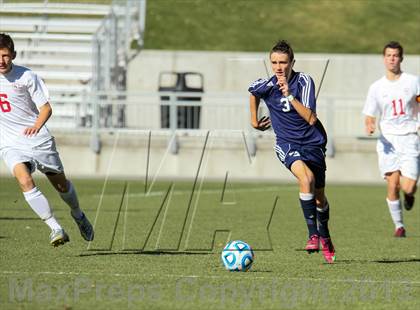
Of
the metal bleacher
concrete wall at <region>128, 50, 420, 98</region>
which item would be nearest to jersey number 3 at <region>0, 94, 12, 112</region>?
the metal bleacher

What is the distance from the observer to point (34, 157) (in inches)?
421

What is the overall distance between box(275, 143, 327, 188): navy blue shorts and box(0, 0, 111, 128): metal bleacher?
20297 mm

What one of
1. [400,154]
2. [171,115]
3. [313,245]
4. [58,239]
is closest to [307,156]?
[313,245]

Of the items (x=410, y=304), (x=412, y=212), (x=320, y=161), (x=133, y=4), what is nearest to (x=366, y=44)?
(x=133, y=4)

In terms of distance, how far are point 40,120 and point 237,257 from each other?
231 centimetres

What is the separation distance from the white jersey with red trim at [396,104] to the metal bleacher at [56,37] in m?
17.4

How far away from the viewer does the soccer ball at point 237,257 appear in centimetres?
959

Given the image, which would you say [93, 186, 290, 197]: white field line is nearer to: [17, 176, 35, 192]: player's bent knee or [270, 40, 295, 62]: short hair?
[17, 176, 35, 192]: player's bent knee

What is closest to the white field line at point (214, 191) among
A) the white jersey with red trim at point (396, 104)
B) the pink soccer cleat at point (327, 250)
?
the white jersey with red trim at point (396, 104)

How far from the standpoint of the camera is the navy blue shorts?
34.3 feet

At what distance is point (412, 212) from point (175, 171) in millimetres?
9539

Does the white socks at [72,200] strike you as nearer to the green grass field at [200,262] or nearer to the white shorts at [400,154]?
the green grass field at [200,262]

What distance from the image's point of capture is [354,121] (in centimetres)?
2791

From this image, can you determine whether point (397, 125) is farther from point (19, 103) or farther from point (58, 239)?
point (58, 239)
